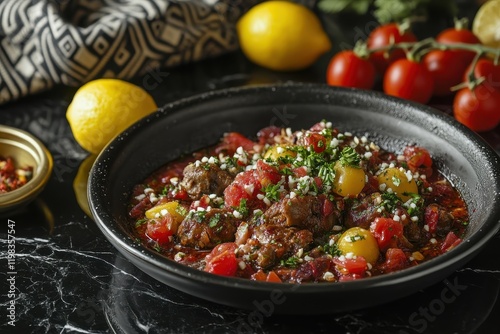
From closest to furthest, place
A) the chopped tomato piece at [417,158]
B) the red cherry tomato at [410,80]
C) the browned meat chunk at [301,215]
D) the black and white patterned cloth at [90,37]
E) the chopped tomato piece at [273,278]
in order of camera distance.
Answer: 1. the chopped tomato piece at [273,278]
2. the browned meat chunk at [301,215]
3. the chopped tomato piece at [417,158]
4. the red cherry tomato at [410,80]
5. the black and white patterned cloth at [90,37]

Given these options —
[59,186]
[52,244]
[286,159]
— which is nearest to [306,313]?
[286,159]

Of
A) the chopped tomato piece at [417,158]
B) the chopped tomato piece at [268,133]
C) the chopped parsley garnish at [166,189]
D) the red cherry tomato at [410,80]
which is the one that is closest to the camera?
the chopped parsley garnish at [166,189]

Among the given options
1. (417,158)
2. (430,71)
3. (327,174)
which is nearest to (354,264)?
(327,174)

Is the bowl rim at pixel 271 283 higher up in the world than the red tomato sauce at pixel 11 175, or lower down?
higher up

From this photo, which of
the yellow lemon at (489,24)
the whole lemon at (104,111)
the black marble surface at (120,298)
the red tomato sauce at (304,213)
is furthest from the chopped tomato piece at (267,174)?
the yellow lemon at (489,24)

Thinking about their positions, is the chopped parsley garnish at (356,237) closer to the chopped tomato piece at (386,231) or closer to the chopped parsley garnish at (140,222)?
the chopped tomato piece at (386,231)
